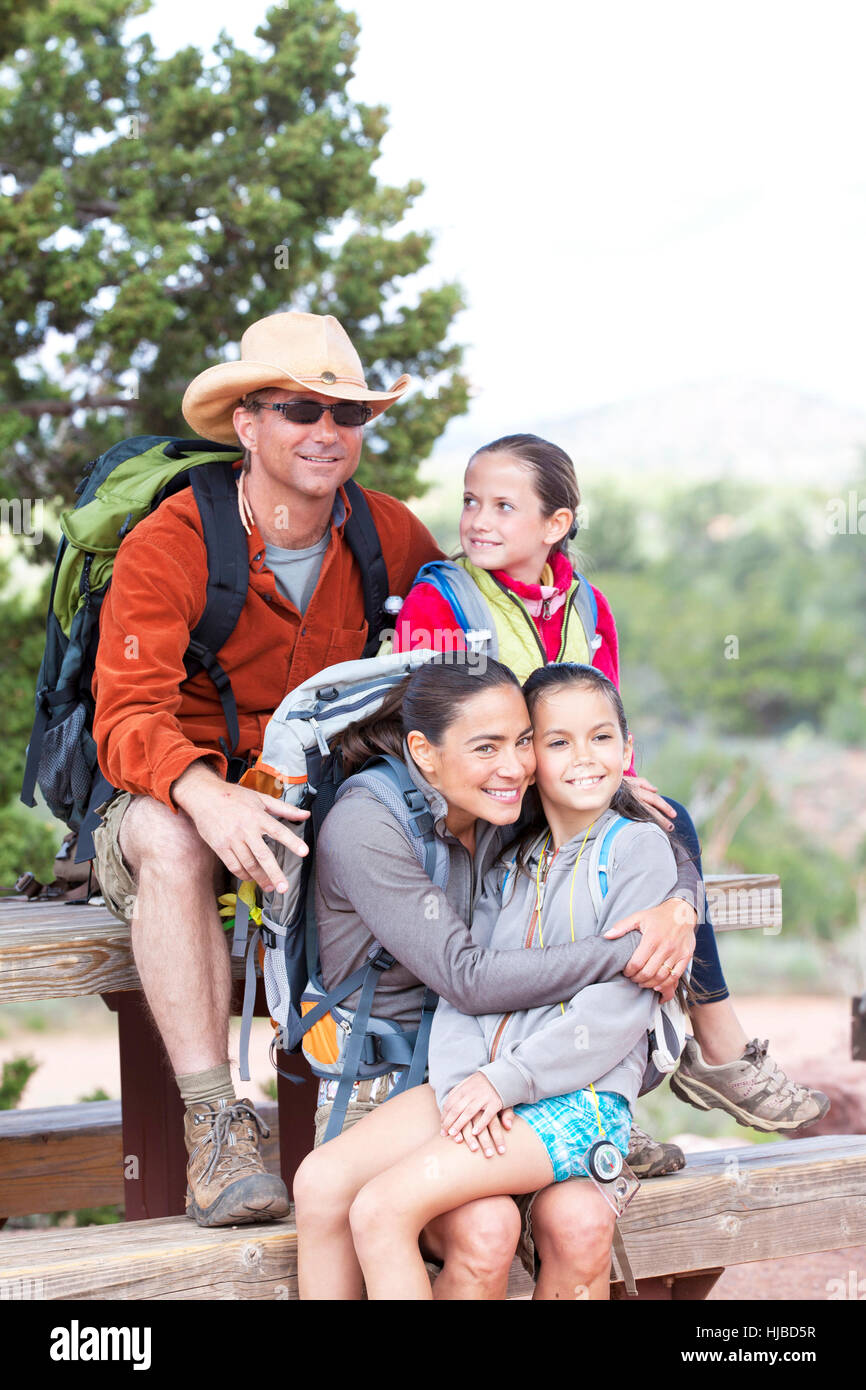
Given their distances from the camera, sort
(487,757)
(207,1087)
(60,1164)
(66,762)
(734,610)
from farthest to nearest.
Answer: (734,610) < (60,1164) < (66,762) < (207,1087) < (487,757)

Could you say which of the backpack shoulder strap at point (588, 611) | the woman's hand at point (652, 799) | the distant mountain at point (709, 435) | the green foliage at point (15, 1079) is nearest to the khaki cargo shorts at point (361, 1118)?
the woman's hand at point (652, 799)

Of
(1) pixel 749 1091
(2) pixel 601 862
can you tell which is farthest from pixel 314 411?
(1) pixel 749 1091

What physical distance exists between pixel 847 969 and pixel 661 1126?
4.14 m

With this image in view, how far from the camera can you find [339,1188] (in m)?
2.29

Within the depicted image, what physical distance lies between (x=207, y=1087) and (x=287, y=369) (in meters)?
1.50

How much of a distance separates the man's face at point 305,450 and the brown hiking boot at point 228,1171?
1.28 metres

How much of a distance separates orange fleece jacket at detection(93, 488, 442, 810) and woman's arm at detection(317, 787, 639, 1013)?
429 mm

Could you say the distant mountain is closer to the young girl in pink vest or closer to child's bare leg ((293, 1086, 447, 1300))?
the young girl in pink vest

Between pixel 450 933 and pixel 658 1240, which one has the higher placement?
pixel 450 933

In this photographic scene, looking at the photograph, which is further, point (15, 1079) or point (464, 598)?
point (15, 1079)

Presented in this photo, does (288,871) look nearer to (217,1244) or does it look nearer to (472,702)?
(472,702)

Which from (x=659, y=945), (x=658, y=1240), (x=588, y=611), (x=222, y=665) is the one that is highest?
(x=588, y=611)

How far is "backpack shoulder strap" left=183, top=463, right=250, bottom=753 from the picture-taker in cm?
296

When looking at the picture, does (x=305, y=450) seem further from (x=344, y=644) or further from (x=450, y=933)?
(x=450, y=933)
